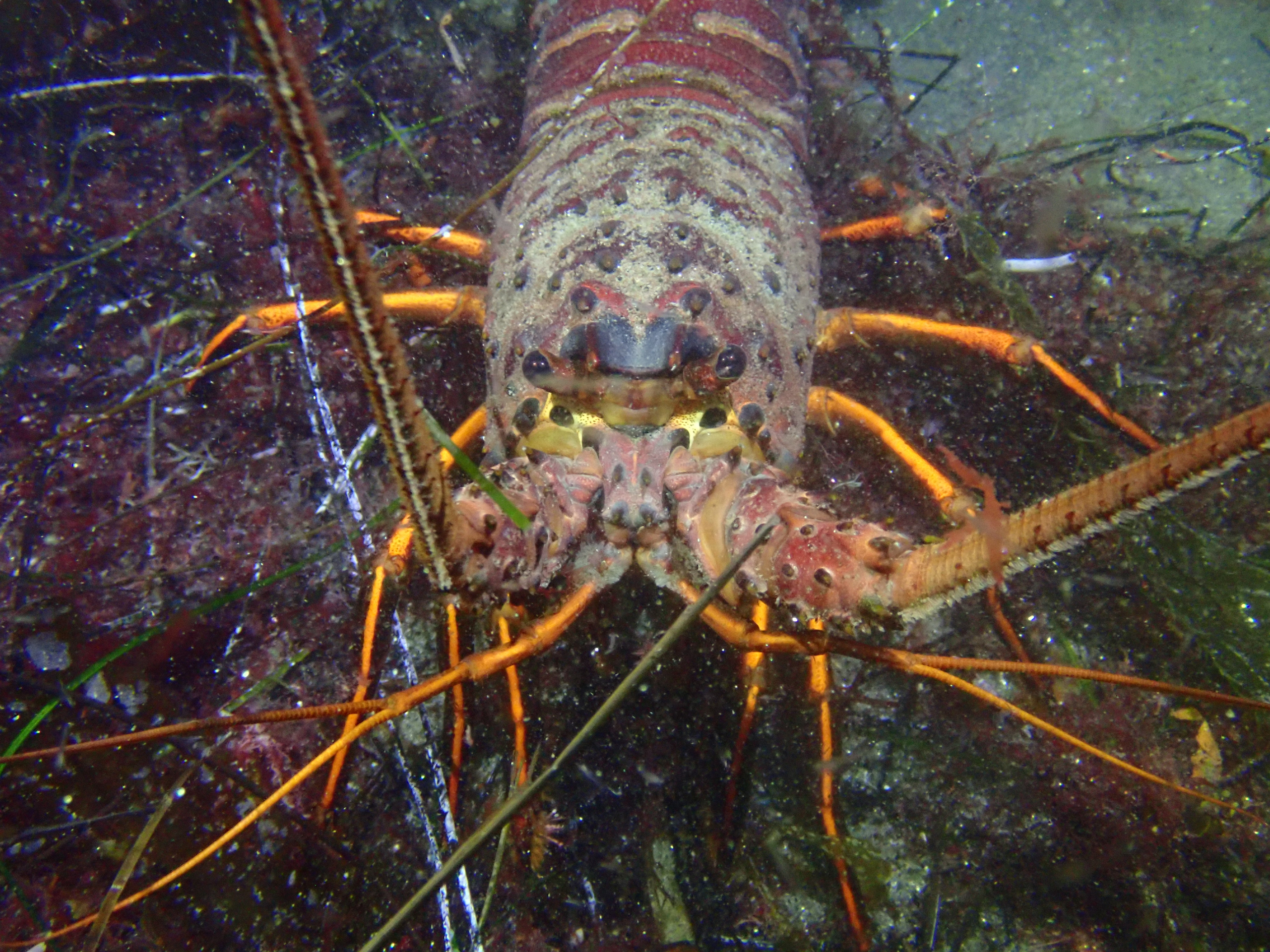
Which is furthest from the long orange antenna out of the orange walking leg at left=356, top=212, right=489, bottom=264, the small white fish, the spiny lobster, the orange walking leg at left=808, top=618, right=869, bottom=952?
the orange walking leg at left=356, top=212, right=489, bottom=264

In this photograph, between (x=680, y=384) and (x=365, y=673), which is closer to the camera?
(x=680, y=384)

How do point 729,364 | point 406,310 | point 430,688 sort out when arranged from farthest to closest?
point 406,310 → point 729,364 → point 430,688

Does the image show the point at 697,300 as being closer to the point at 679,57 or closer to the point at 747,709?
the point at 747,709

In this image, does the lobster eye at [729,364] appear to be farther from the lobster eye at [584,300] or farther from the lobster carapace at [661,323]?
the lobster eye at [584,300]

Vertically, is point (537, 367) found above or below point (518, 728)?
above

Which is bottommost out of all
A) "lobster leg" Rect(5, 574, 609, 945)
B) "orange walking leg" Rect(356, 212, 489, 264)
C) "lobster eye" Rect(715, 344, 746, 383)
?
"lobster leg" Rect(5, 574, 609, 945)

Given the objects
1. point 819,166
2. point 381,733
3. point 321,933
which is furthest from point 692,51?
point 321,933

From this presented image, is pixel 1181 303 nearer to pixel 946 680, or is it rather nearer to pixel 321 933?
pixel 946 680

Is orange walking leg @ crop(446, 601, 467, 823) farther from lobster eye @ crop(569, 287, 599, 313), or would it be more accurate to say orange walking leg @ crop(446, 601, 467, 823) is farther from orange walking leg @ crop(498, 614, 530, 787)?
lobster eye @ crop(569, 287, 599, 313)

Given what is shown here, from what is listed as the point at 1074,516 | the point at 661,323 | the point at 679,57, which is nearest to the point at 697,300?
the point at 661,323

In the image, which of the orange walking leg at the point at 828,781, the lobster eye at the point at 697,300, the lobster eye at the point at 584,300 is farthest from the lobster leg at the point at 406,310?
the orange walking leg at the point at 828,781
